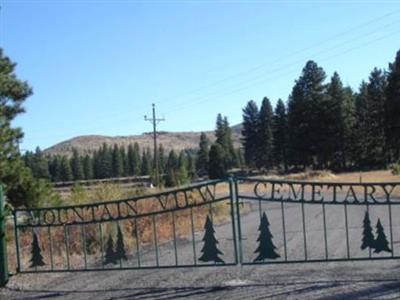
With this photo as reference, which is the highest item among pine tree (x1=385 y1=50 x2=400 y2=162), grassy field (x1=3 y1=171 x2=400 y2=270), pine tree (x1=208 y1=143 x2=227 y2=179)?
pine tree (x1=385 y1=50 x2=400 y2=162)

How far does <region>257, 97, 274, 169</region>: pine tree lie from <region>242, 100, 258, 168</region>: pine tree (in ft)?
3.63

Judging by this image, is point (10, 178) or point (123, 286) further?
point (10, 178)

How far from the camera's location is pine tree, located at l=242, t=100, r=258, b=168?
110562 mm

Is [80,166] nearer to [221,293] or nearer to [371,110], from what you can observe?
[371,110]

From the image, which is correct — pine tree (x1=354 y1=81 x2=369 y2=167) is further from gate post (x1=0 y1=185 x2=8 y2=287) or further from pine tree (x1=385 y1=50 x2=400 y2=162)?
gate post (x1=0 y1=185 x2=8 y2=287)

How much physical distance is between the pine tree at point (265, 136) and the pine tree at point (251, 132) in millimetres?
1106

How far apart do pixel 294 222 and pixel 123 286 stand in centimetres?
1059

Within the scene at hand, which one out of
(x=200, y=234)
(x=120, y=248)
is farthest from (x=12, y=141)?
(x=120, y=248)

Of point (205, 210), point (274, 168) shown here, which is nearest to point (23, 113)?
point (205, 210)

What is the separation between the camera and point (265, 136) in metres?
108

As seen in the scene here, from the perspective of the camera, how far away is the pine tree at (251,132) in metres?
111

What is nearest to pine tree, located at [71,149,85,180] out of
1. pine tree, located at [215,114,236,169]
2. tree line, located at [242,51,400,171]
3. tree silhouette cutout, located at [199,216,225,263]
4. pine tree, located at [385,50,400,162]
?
pine tree, located at [215,114,236,169]

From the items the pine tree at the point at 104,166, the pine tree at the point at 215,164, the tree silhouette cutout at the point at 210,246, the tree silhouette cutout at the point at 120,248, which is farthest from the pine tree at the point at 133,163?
the tree silhouette cutout at the point at 210,246

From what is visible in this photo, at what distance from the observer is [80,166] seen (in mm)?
→ 135375
